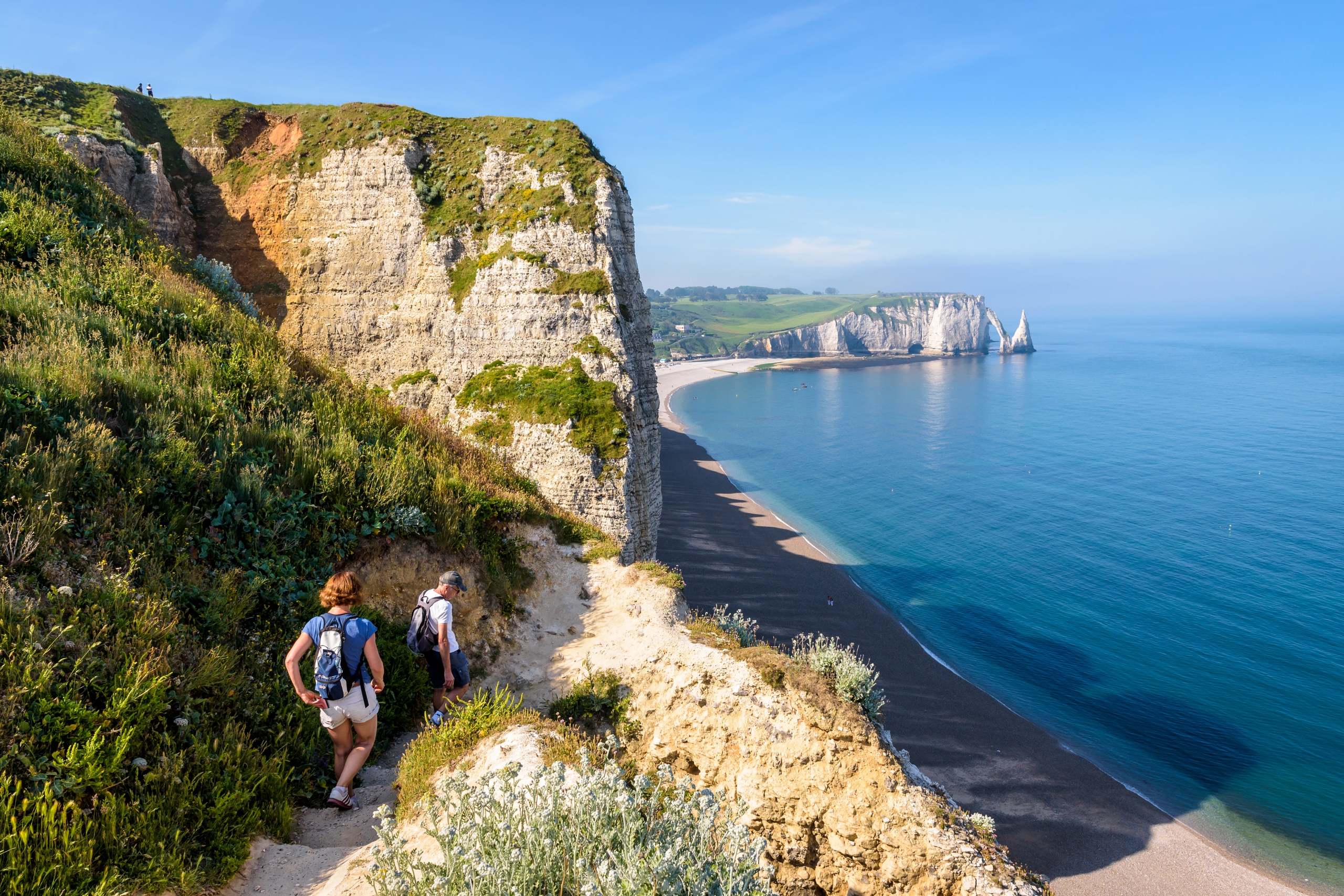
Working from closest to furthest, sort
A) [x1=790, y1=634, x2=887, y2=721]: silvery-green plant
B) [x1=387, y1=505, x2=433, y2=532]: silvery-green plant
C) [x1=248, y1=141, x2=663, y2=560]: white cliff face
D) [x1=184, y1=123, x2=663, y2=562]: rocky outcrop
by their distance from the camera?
[x1=790, y1=634, x2=887, y2=721]: silvery-green plant
[x1=387, y1=505, x2=433, y2=532]: silvery-green plant
[x1=248, y1=141, x2=663, y2=560]: white cliff face
[x1=184, y1=123, x2=663, y2=562]: rocky outcrop

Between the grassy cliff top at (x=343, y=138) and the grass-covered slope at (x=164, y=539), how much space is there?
49.5ft

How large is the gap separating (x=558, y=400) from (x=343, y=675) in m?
18.0

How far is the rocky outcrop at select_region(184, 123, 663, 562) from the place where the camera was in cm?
2452

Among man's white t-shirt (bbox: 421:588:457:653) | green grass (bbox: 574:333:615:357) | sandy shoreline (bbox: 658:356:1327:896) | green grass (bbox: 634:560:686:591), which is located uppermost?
green grass (bbox: 574:333:615:357)

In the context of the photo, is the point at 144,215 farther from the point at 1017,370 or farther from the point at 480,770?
the point at 1017,370

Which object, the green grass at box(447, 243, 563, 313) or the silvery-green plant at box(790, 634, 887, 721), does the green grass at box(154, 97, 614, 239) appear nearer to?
the green grass at box(447, 243, 563, 313)

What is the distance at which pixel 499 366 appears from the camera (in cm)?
2619

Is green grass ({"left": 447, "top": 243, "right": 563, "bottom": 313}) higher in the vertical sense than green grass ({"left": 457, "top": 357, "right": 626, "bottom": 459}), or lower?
higher

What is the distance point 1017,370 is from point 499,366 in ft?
517

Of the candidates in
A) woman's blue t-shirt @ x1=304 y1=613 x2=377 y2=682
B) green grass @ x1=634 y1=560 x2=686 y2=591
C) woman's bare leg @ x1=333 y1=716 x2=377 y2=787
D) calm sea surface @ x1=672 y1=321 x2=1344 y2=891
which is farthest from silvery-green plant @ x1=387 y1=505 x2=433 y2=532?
calm sea surface @ x1=672 y1=321 x2=1344 y2=891

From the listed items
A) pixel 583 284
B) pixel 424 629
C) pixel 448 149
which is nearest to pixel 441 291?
pixel 583 284

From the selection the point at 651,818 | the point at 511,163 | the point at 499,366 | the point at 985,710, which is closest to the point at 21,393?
the point at 651,818

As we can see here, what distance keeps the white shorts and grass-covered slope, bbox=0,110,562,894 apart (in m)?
0.54

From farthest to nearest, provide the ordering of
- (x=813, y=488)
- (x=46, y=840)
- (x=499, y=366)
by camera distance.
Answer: (x=813, y=488), (x=499, y=366), (x=46, y=840)
